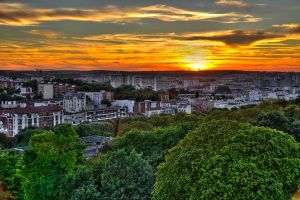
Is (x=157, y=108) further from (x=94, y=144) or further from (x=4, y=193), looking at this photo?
(x=4, y=193)

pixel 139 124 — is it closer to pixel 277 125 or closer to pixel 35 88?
pixel 277 125

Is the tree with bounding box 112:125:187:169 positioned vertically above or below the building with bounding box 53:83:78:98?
below

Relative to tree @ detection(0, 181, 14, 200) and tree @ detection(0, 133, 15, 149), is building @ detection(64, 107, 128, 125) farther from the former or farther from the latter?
tree @ detection(0, 181, 14, 200)

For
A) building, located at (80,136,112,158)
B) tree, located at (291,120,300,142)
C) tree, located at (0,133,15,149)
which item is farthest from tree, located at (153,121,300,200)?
tree, located at (0,133,15,149)

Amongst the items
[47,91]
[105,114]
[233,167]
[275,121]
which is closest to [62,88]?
[47,91]

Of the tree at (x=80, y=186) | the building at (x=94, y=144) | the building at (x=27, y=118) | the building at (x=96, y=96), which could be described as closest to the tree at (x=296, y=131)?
the tree at (x=80, y=186)

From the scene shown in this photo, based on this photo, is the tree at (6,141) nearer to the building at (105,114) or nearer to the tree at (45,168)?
the building at (105,114)
